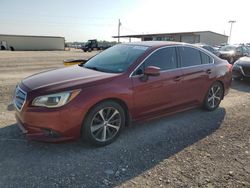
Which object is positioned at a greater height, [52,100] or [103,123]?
[52,100]

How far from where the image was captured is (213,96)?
582 centimetres

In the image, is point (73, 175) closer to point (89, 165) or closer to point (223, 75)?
point (89, 165)

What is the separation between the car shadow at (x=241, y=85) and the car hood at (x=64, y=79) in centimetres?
616

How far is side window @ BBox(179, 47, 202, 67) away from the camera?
5061 millimetres

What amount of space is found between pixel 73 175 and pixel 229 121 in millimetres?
3541

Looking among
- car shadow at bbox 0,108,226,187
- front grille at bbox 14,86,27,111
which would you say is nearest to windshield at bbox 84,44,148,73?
car shadow at bbox 0,108,226,187

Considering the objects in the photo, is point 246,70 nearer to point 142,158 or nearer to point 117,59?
point 117,59

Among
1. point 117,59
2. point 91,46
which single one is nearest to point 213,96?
point 117,59

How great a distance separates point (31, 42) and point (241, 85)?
4767cm

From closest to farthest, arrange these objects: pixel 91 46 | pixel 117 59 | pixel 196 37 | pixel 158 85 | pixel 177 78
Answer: pixel 158 85 < pixel 117 59 < pixel 177 78 < pixel 196 37 < pixel 91 46

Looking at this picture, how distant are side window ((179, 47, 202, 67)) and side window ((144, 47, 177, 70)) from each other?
24 cm

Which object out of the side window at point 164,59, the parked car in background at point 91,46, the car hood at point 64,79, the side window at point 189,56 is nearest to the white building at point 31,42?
the parked car in background at point 91,46

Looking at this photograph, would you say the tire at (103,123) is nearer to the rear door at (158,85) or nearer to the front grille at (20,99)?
the rear door at (158,85)

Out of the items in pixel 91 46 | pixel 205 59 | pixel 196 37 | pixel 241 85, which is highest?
pixel 196 37
